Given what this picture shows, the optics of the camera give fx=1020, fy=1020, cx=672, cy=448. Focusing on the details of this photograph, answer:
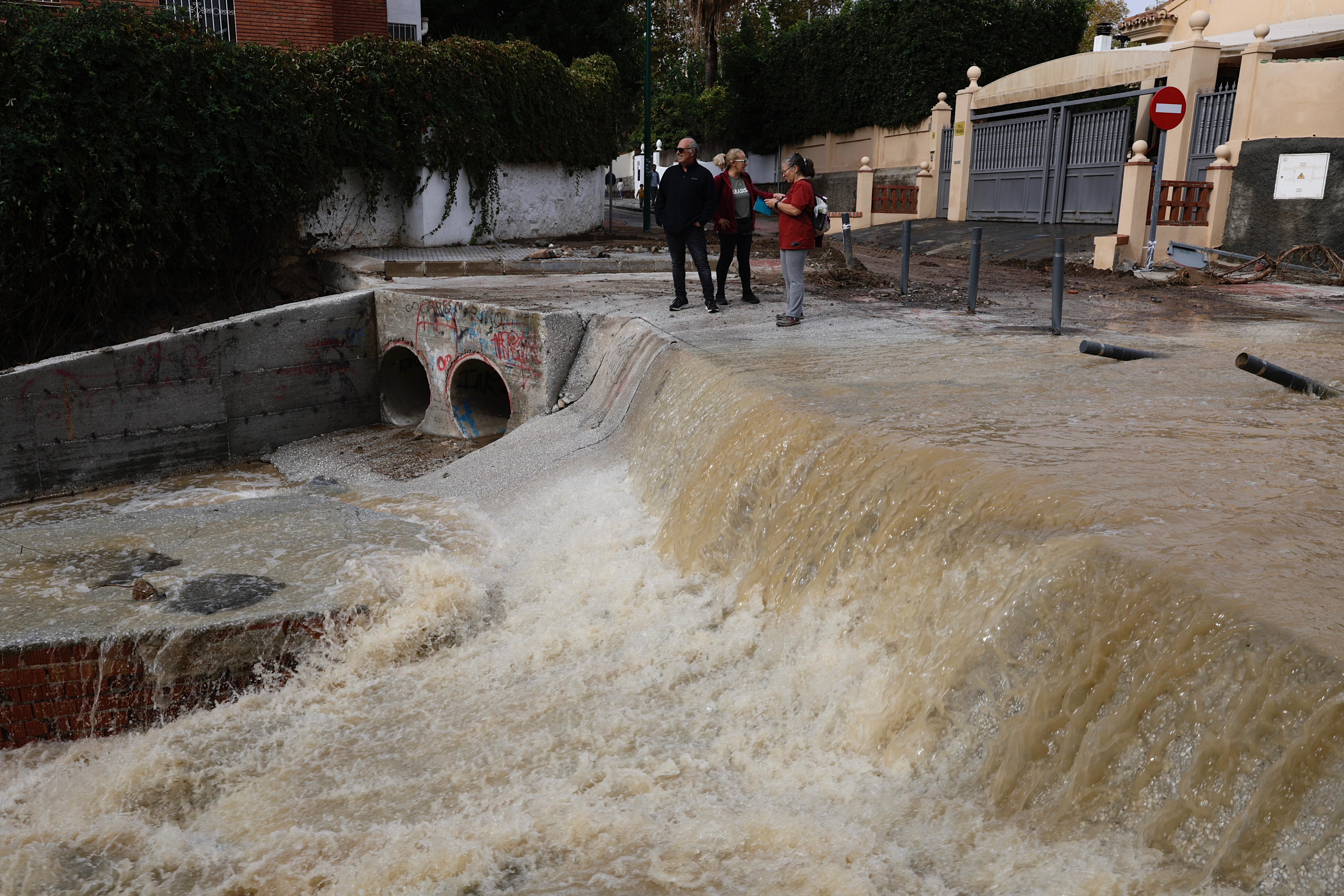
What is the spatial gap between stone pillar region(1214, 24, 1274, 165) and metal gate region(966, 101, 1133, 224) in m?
2.91

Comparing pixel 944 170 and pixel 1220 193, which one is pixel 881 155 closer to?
pixel 944 170

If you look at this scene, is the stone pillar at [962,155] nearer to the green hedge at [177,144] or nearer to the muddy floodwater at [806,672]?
the green hedge at [177,144]

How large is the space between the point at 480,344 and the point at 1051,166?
13.4 metres

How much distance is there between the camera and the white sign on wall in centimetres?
1372

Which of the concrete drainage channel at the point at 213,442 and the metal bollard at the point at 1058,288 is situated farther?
the metal bollard at the point at 1058,288

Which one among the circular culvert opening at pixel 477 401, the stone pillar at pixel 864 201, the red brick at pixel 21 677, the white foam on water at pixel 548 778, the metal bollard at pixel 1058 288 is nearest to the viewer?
the white foam on water at pixel 548 778

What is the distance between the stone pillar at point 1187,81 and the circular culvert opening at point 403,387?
1144 centimetres

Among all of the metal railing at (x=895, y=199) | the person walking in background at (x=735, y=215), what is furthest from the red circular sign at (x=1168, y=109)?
the metal railing at (x=895, y=199)

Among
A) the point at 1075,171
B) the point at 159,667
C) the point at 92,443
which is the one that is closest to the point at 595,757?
the point at 159,667

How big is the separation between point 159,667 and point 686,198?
6.22 metres

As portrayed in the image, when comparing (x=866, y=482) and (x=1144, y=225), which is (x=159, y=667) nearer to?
(x=866, y=482)

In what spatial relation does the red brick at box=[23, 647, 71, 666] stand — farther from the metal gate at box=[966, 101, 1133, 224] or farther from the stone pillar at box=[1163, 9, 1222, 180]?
the metal gate at box=[966, 101, 1133, 224]

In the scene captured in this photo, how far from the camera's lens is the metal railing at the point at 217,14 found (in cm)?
1883

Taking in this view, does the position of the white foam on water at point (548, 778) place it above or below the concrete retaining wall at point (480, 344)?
below
